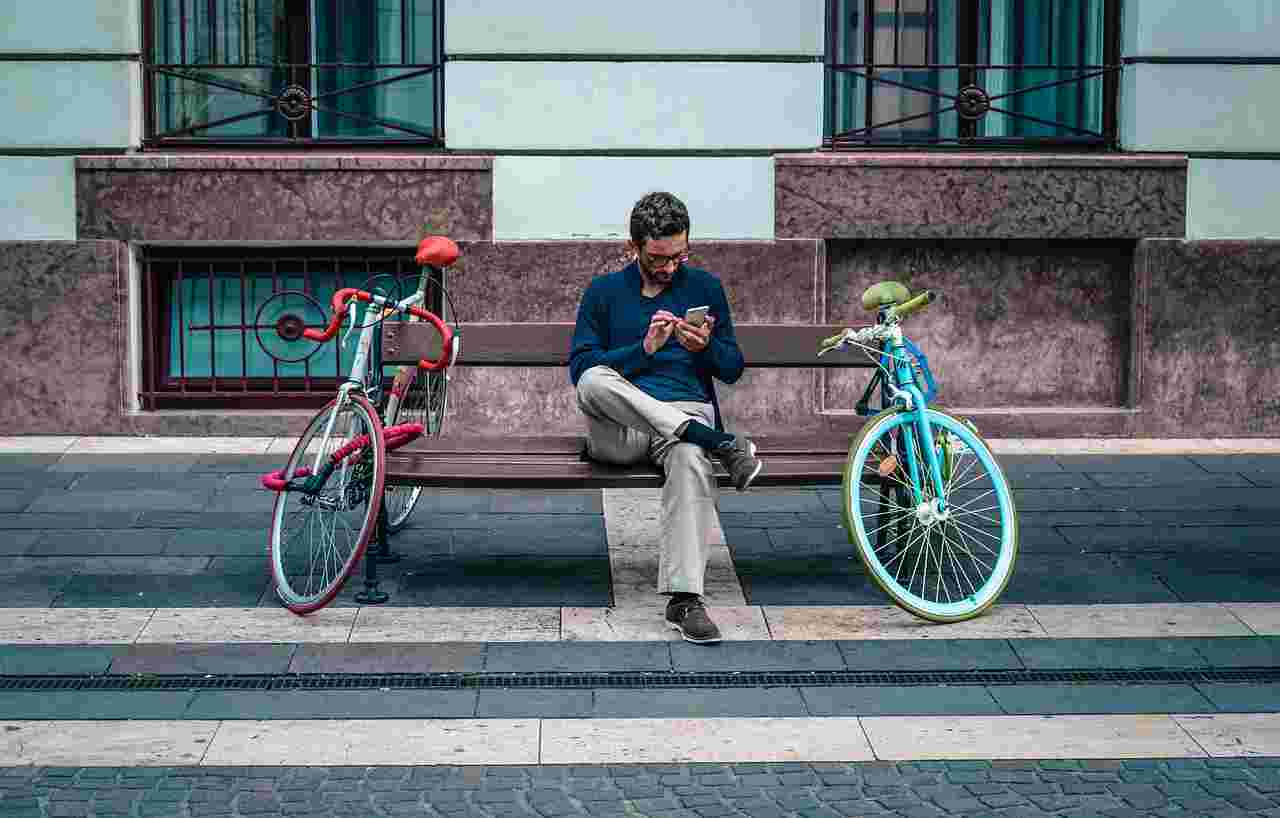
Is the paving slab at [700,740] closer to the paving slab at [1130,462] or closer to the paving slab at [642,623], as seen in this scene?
the paving slab at [642,623]

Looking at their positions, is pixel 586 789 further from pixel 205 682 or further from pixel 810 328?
pixel 810 328

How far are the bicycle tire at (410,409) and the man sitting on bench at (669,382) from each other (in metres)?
0.86

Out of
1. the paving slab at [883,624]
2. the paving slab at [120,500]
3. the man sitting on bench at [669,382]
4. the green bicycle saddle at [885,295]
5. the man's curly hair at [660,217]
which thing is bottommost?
the paving slab at [883,624]

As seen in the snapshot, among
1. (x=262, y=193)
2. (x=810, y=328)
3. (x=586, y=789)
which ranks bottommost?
(x=586, y=789)

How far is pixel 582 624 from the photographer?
6.45 m

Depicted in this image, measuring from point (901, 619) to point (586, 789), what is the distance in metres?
1.94

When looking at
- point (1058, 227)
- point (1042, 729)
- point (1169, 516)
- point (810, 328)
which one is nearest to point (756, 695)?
point (1042, 729)

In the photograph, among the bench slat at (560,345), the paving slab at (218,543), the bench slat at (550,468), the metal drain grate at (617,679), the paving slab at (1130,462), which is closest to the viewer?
the metal drain grate at (617,679)

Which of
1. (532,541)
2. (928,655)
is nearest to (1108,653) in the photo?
(928,655)

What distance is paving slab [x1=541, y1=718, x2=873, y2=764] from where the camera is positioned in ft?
17.0

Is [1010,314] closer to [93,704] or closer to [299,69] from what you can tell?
[299,69]

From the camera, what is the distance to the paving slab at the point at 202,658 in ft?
19.5

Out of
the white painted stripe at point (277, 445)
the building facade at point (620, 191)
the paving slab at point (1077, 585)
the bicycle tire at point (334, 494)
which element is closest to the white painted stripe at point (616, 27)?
the building facade at point (620, 191)

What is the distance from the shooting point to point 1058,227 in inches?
389
